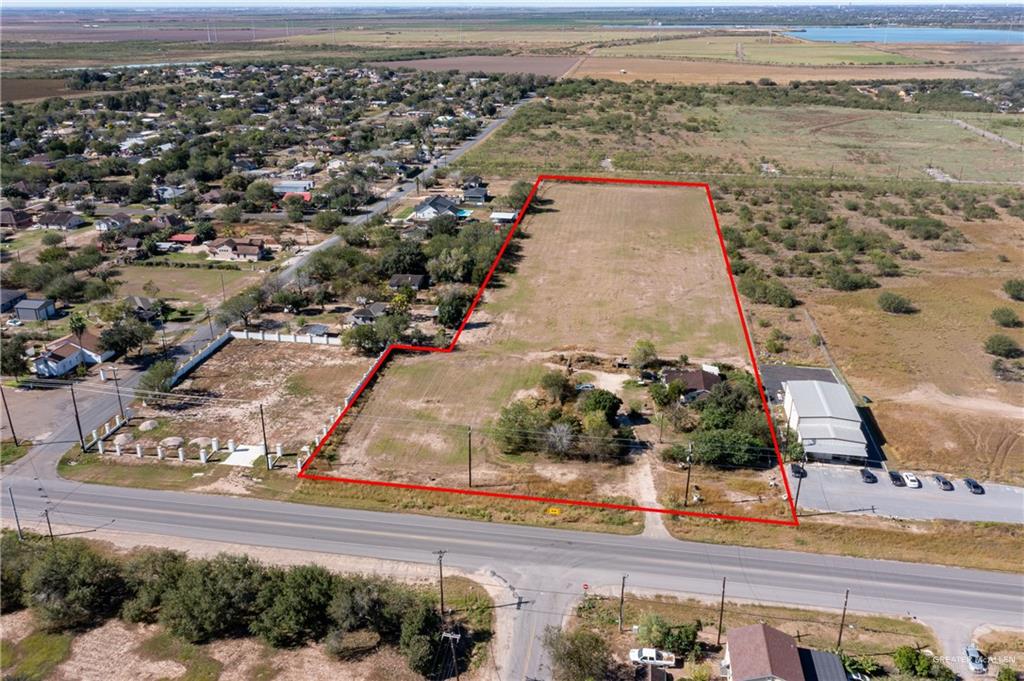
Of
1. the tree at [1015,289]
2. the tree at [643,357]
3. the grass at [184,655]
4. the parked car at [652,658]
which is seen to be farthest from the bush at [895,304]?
the grass at [184,655]

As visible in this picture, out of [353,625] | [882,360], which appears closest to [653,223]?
[882,360]

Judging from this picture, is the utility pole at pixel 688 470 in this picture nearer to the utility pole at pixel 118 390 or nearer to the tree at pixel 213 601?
the tree at pixel 213 601

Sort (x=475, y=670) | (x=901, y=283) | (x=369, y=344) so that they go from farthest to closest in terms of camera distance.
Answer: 1. (x=901, y=283)
2. (x=369, y=344)
3. (x=475, y=670)

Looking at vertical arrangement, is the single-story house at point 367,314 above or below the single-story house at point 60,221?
below

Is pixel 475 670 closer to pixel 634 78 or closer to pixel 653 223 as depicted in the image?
pixel 653 223

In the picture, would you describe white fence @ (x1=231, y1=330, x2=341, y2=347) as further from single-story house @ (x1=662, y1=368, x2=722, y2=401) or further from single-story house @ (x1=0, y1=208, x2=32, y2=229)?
single-story house @ (x1=0, y1=208, x2=32, y2=229)

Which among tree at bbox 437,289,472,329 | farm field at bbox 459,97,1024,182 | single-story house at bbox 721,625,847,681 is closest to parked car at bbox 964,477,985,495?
single-story house at bbox 721,625,847,681
